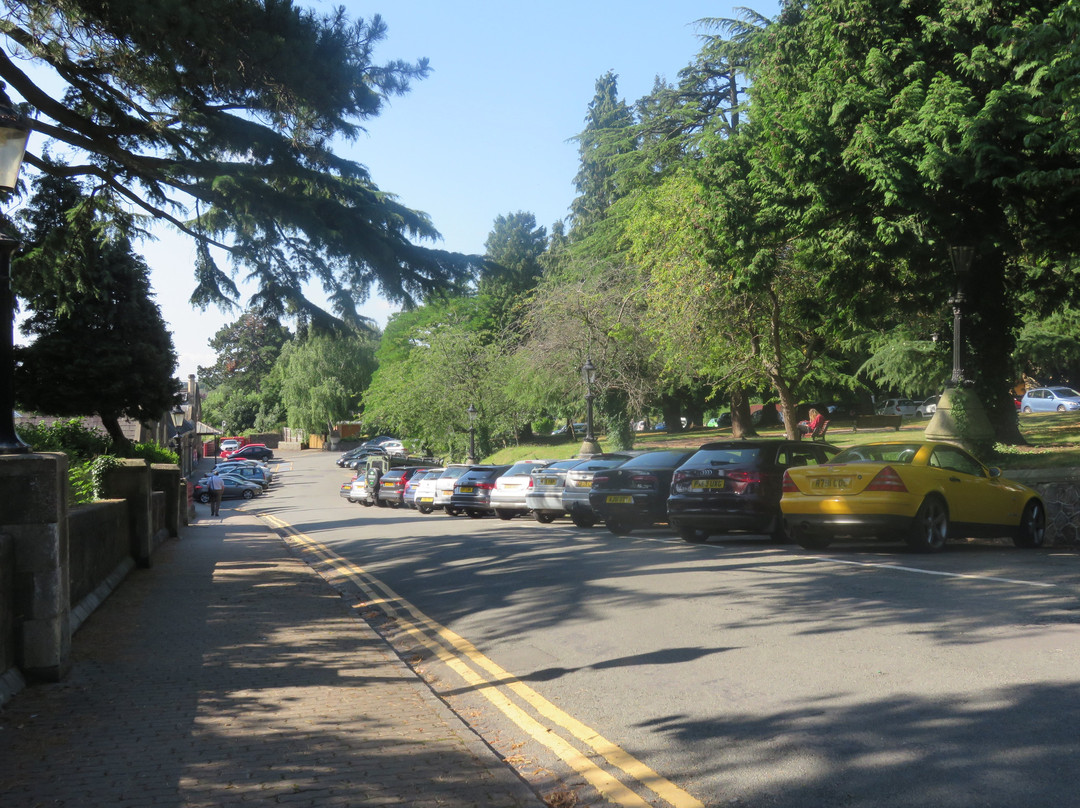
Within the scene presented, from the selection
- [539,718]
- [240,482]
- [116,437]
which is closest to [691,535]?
[539,718]

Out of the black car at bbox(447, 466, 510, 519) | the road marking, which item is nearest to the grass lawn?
the black car at bbox(447, 466, 510, 519)

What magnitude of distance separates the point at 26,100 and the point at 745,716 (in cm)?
1203

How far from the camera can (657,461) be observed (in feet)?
58.2

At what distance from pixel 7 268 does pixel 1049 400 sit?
5353 cm

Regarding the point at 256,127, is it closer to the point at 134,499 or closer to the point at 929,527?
the point at 134,499

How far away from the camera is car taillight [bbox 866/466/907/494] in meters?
12.0

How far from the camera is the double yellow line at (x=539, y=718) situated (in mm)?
4746

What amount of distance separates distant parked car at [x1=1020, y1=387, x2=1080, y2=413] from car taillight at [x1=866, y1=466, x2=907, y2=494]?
43.1m

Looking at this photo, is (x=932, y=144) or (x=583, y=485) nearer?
(x=932, y=144)

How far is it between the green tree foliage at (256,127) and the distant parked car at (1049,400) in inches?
1809

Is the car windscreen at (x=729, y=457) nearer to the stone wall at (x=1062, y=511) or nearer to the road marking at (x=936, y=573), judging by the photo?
the road marking at (x=936, y=573)

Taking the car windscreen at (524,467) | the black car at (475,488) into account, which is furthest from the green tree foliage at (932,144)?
the black car at (475,488)

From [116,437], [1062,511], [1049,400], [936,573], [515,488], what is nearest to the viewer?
[936,573]

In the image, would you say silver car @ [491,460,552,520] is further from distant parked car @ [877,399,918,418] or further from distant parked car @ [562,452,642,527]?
distant parked car @ [877,399,918,418]
